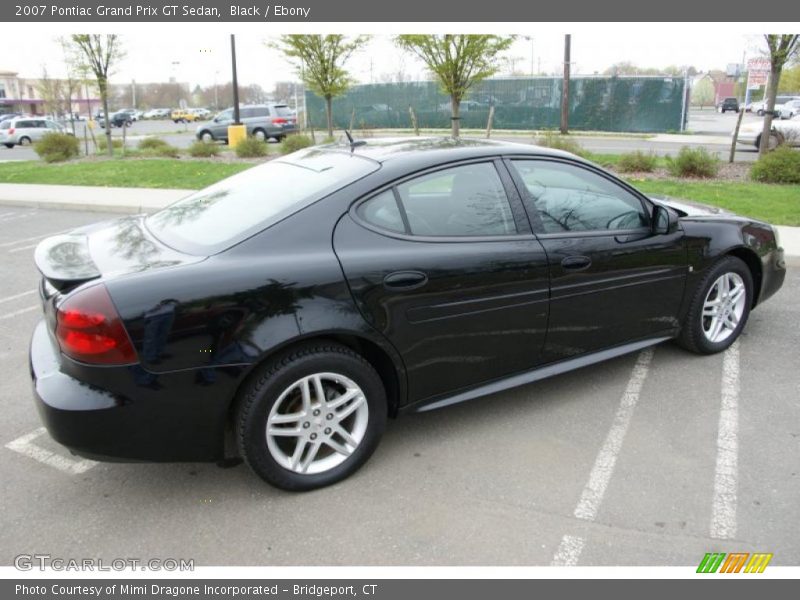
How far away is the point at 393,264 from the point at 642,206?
1.83 meters

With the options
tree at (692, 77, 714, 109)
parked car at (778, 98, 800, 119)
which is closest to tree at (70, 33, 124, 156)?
parked car at (778, 98, 800, 119)

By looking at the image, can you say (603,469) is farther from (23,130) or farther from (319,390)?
(23,130)

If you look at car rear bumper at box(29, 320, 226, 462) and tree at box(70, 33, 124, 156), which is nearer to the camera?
A: car rear bumper at box(29, 320, 226, 462)

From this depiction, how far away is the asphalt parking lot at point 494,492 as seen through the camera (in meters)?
2.65

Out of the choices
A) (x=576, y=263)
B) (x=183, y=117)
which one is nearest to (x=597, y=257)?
(x=576, y=263)

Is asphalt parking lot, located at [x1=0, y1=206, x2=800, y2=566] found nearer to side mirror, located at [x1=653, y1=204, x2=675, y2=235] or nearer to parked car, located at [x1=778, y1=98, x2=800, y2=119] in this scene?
side mirror, located at [x1=653, y1=204, x2=675, y2=235]

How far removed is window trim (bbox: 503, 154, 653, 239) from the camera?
139 inches

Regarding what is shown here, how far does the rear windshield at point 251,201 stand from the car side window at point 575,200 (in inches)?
37.0

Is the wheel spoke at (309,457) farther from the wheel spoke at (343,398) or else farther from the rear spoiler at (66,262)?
the rear spoiler at (66,262)

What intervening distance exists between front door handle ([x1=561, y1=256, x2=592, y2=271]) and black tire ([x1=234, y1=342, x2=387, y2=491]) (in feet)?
4.09

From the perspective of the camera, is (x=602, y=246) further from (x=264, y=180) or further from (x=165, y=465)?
(x=165, y=465)

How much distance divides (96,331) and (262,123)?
2743 centimetres

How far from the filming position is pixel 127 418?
261 cm

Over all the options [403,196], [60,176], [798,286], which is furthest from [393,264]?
[60,176]
